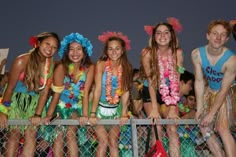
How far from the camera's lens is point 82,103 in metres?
2.74

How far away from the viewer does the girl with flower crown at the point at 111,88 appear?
103 inches

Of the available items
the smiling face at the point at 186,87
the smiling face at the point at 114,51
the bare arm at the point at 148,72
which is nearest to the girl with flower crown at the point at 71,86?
the smiling face at the point at 114,51

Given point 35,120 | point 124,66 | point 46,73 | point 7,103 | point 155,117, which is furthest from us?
point 124,66

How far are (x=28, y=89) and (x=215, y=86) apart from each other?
175 centimetres

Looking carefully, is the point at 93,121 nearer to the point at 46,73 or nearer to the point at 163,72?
the point at 46,73

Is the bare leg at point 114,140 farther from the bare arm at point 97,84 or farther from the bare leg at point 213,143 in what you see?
the bare leg at point 213,143

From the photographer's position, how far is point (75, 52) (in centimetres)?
296

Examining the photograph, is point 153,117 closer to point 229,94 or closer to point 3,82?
point 229,94

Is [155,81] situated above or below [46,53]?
below

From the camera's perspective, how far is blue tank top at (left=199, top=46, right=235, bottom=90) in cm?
259

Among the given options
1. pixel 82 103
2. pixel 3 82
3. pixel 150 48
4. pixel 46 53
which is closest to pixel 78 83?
pixel 82 103

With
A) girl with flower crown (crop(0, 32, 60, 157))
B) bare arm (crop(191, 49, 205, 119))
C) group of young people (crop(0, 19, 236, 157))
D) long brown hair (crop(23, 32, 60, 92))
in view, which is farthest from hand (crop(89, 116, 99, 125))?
bare arm (crop(191, 49, 205, 119))

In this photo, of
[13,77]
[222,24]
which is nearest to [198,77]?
[222,24]

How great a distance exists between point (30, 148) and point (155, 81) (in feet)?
4.30
